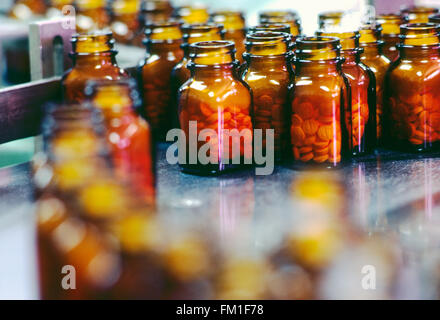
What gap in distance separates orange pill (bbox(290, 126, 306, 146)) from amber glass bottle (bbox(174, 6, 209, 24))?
58 centimetres

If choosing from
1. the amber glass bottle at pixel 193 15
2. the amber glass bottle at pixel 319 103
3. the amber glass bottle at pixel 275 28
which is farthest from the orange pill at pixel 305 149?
the amber glass bottle at pixel 193 15

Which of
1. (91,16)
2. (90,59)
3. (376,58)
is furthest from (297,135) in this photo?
(91,16)

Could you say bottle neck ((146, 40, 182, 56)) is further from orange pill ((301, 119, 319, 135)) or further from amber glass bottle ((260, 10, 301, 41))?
orange pill ((301, 119, 319, 135))

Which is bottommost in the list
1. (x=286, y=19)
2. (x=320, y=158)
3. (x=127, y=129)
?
(x=320, y=158)

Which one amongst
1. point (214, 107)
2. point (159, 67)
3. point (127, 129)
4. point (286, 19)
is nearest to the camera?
point (127, 129)

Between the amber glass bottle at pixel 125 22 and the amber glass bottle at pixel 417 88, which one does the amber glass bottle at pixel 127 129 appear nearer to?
the amber glass bottle at pixel 417 88

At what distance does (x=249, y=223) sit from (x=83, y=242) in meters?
0.30

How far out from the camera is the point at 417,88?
125 centimetres

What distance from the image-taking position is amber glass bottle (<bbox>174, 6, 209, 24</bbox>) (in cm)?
170

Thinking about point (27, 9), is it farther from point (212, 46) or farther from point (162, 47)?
point (212, 46)

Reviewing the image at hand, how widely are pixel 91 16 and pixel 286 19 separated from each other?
2.29 ft

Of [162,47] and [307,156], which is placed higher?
[162,47]

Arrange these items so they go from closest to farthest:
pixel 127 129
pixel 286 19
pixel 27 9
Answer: pixel 127 129, pixel 286 19, pixel 27 9

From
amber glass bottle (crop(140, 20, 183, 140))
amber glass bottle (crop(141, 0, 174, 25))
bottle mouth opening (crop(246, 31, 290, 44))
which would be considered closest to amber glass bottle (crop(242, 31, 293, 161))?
bottle mouth opening (crop(246, 31, 290, 44))
